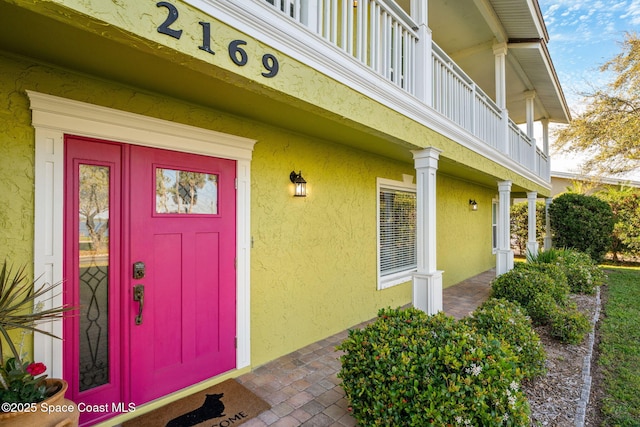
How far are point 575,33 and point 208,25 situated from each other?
1862cm

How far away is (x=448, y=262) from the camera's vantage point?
8227 mm

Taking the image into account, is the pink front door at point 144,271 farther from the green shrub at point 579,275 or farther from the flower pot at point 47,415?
the green shrub at point 579,275

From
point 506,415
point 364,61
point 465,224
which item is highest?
point 364,61

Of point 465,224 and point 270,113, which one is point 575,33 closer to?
point 465,224

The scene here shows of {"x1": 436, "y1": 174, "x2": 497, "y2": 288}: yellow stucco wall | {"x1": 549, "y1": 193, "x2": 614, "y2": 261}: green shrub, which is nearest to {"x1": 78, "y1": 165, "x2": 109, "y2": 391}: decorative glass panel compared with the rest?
{"x1": 436, "y1": 174, "x2": 497, "y2": 288}: yellow stucco wall

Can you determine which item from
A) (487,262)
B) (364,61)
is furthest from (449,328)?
(487,262)

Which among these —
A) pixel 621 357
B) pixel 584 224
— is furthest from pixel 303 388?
pixel 584 224

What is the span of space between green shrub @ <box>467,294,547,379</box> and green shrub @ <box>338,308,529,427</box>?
771 mm

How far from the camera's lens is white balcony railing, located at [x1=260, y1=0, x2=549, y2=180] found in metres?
2.84

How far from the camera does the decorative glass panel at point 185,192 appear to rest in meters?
3.08

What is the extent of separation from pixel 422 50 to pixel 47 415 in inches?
197

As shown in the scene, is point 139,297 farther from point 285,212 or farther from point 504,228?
point 504,228

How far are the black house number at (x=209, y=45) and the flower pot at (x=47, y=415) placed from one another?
7.56 feet

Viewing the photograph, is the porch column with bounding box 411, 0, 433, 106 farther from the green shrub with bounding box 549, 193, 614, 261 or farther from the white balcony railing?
the green shrub with bounding box 549, 193, 614, 261
